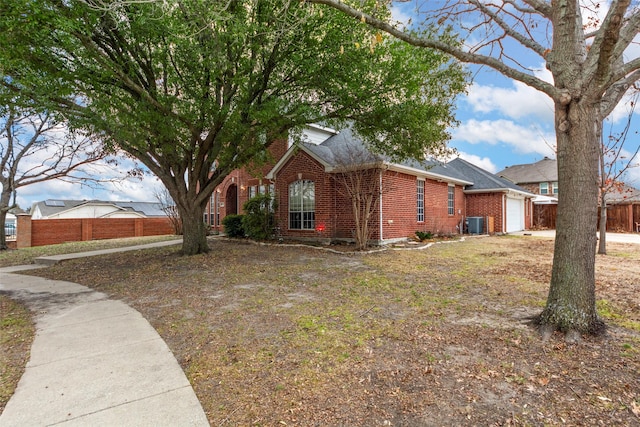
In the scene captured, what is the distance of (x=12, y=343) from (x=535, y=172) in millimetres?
38638

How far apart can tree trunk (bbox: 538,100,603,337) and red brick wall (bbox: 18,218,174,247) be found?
24.1m

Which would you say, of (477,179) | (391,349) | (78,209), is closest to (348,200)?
(391,349)

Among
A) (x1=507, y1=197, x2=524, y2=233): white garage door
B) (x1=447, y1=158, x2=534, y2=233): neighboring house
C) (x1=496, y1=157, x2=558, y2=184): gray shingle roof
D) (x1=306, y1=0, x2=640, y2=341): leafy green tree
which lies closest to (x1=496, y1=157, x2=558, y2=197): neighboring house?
(x1=496, y1=157, x2=558, y2=184): gray shingle roof

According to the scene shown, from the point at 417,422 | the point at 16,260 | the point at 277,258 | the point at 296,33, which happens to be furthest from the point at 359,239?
the point at 16,260

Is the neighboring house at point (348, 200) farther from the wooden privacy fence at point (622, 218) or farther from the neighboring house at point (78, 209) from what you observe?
the neighboring house at point (78, 209)

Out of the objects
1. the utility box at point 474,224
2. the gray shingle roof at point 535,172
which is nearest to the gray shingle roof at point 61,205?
the utility box at point 474,224

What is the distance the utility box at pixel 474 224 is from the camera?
1920 cm

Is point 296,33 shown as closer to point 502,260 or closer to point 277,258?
point 277,258

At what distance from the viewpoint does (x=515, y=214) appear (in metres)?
21.6

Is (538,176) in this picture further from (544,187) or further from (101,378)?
(101,378)

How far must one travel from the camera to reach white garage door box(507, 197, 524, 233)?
811 inches

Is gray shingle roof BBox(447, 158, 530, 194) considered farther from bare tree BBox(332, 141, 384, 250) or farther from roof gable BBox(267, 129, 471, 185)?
bare tree BBox(332, 141, 384, 250)

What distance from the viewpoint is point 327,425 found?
96.4 inches

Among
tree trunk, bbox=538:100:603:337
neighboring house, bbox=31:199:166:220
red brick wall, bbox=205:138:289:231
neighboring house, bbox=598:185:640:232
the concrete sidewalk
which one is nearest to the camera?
the concrete sidewalk
